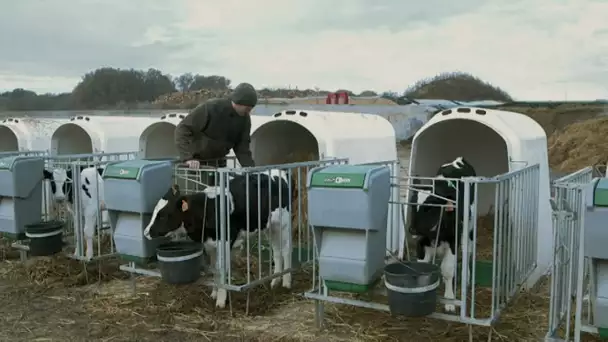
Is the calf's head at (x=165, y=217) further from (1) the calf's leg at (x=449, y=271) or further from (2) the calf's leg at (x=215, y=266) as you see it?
(1) the calf's leg at (x=449, y=271)

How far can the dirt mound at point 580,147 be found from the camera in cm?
1664

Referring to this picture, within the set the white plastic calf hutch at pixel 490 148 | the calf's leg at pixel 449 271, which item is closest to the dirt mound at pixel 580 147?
the white plastic calf hutch at pixel 490 148

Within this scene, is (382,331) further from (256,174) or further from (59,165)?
(59,165)

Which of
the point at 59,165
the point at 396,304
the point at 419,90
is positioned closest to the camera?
the point at 396,304

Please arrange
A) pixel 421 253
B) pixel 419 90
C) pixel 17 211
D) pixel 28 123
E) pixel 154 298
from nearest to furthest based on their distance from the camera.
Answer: pixel 421 253
pixel 154 298
pixel 17 211
pixel 28 123
pixel 419 90

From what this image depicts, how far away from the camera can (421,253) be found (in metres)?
5.66

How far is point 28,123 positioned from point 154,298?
642 cm

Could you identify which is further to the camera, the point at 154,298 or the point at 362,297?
the point at 154,298

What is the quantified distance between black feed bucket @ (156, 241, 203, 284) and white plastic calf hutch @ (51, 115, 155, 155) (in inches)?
183

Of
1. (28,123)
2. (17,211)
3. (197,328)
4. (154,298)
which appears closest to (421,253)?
(197,328)

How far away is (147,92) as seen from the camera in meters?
23.6

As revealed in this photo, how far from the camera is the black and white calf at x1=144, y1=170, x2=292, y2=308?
18.4 feet

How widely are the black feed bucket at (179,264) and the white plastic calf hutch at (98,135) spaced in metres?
4.64

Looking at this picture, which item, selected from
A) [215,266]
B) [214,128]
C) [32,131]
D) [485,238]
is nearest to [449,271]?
[215,266]
